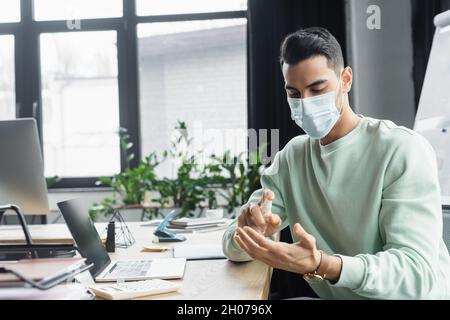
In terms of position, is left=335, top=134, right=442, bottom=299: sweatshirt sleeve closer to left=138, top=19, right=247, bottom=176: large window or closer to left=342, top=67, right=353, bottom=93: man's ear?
left=342, top=67, right=353, bottom=93: man's ear

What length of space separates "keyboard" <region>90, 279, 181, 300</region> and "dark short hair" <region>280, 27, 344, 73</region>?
54 cm

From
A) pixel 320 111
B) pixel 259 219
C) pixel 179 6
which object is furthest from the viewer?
pixel 179 6

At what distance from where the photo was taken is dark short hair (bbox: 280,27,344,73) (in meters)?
1.12

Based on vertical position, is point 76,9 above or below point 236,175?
above

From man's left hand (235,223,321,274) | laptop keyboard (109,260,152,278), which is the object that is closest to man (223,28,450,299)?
man's left hand (235,223,321,274)

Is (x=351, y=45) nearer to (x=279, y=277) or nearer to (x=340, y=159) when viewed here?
(x=279, y=277)

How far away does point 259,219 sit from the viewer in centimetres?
104

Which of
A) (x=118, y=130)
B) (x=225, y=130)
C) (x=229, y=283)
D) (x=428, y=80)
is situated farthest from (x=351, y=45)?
(x=229, y=283)

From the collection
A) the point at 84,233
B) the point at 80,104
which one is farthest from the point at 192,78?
the point at 84,233

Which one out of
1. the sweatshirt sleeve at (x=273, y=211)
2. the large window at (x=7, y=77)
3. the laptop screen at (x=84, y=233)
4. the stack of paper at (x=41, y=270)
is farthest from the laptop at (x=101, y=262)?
the large window at (x=7, y=77)

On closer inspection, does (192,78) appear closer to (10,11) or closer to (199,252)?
(10,11)

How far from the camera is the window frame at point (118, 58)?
134 inches

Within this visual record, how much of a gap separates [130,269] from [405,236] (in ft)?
2.02

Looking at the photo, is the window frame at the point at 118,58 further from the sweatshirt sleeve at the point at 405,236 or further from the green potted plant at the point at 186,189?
the sweatshirt sleeve at the point at 405,236
